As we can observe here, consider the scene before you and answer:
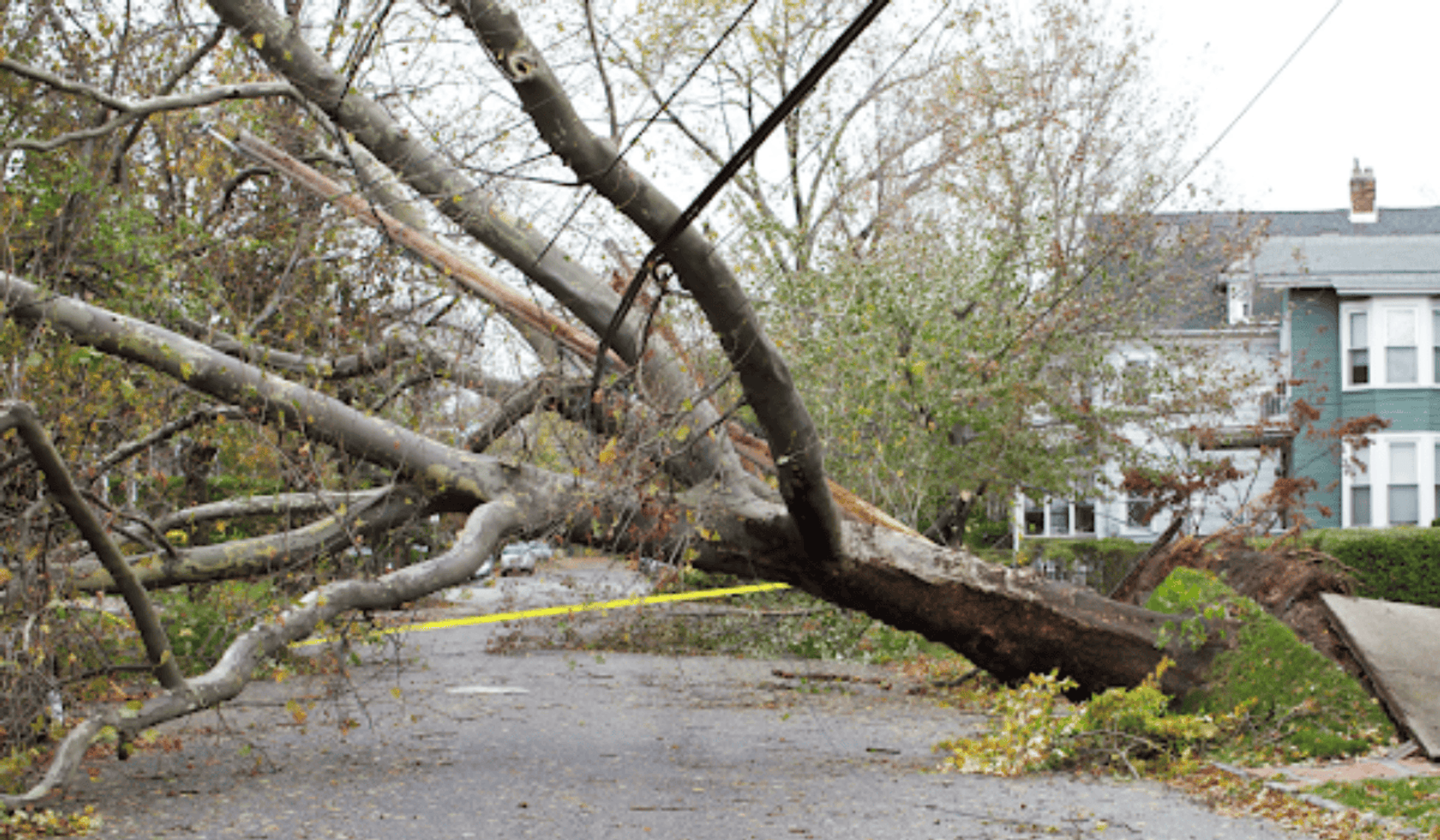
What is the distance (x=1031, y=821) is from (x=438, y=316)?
18.1 ft

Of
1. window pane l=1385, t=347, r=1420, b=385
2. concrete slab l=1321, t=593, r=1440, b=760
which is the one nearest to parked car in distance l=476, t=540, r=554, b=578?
concrete slab l=1321, t=593, r=1440, b=760

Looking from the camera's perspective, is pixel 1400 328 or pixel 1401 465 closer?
pixel 1401 465

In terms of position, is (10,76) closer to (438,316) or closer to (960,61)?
(438,316)

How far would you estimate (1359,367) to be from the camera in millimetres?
25938

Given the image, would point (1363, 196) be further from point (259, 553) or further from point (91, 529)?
point (91, 529)

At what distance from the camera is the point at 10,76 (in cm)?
888

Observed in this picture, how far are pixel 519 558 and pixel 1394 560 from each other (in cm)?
1123

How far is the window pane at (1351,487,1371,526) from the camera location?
83.7 feet

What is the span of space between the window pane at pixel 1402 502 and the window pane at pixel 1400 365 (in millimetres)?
2265

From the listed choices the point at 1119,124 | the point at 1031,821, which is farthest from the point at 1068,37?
the point at 1031,821

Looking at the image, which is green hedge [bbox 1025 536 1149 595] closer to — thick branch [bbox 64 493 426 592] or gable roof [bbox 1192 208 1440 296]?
gable roof [bbox 1192 208 1440 296]

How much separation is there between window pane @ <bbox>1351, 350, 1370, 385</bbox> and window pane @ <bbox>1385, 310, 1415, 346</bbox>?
54cm

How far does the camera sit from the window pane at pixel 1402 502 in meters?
25.4

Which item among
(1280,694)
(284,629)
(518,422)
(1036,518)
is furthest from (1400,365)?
(284,629)
